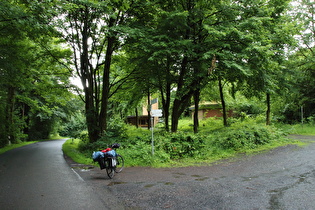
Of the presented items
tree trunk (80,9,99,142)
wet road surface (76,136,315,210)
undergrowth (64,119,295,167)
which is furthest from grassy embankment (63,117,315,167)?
tree trunk (80,9,99,142)

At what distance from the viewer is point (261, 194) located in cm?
518

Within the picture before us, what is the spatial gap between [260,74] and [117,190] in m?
10.6

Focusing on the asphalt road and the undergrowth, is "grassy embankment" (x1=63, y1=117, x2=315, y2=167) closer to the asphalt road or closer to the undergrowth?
the undergrowth

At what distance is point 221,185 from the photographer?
6066mm

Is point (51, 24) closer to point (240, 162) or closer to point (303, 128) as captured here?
point (240, 162)

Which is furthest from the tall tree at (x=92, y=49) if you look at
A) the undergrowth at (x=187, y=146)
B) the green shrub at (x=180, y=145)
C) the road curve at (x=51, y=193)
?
the road curve at (x=51, y=193)

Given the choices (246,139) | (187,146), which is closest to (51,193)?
(187,146)

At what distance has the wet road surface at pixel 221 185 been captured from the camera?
4.72 meters

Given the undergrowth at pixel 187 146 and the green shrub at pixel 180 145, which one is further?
the green shrub at pixel 180 145

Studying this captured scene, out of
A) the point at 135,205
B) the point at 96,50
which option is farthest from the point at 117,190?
the point at 96,50

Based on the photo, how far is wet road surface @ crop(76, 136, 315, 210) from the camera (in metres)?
4.72

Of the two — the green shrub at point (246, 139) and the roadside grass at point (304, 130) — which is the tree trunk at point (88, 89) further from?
the roadside grass at point (304, 130)

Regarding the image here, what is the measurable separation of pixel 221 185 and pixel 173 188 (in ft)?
4.17

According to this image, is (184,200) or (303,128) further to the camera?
(303,128)
